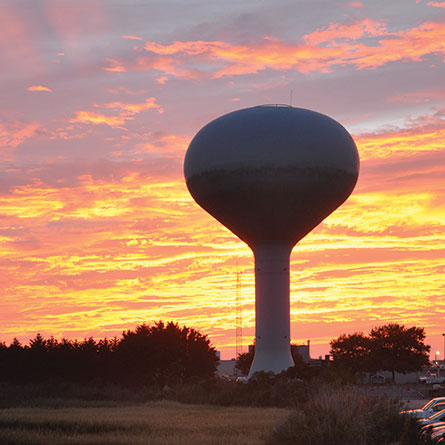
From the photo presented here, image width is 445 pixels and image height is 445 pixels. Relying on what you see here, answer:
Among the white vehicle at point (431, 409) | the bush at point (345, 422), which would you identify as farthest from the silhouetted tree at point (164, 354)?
the bush at point (345, 422)

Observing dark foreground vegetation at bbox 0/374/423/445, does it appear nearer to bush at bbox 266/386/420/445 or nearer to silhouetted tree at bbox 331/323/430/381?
bush at bbox 266/386/420/445

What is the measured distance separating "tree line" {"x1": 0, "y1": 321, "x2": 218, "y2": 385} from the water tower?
15.7 metres

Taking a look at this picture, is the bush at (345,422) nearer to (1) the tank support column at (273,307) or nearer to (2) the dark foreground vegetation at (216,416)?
(2) the dark foreground vegetation at (216,416)

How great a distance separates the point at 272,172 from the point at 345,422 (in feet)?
110

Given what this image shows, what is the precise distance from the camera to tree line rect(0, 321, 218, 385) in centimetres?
Result: 7131

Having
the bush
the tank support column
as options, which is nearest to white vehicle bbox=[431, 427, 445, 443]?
the bush

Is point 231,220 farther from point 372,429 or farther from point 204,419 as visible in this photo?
point 372,429

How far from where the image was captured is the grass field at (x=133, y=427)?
29.4 meters

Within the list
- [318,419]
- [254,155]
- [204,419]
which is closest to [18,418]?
[204,419]

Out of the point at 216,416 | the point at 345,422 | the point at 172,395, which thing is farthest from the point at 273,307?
the point at 345,422

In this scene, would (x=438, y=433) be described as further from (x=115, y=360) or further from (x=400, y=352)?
(x=400, y=352)

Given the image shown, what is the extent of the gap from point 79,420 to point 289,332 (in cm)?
2681

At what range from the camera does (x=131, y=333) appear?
75750mm

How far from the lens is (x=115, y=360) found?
2908 inches
